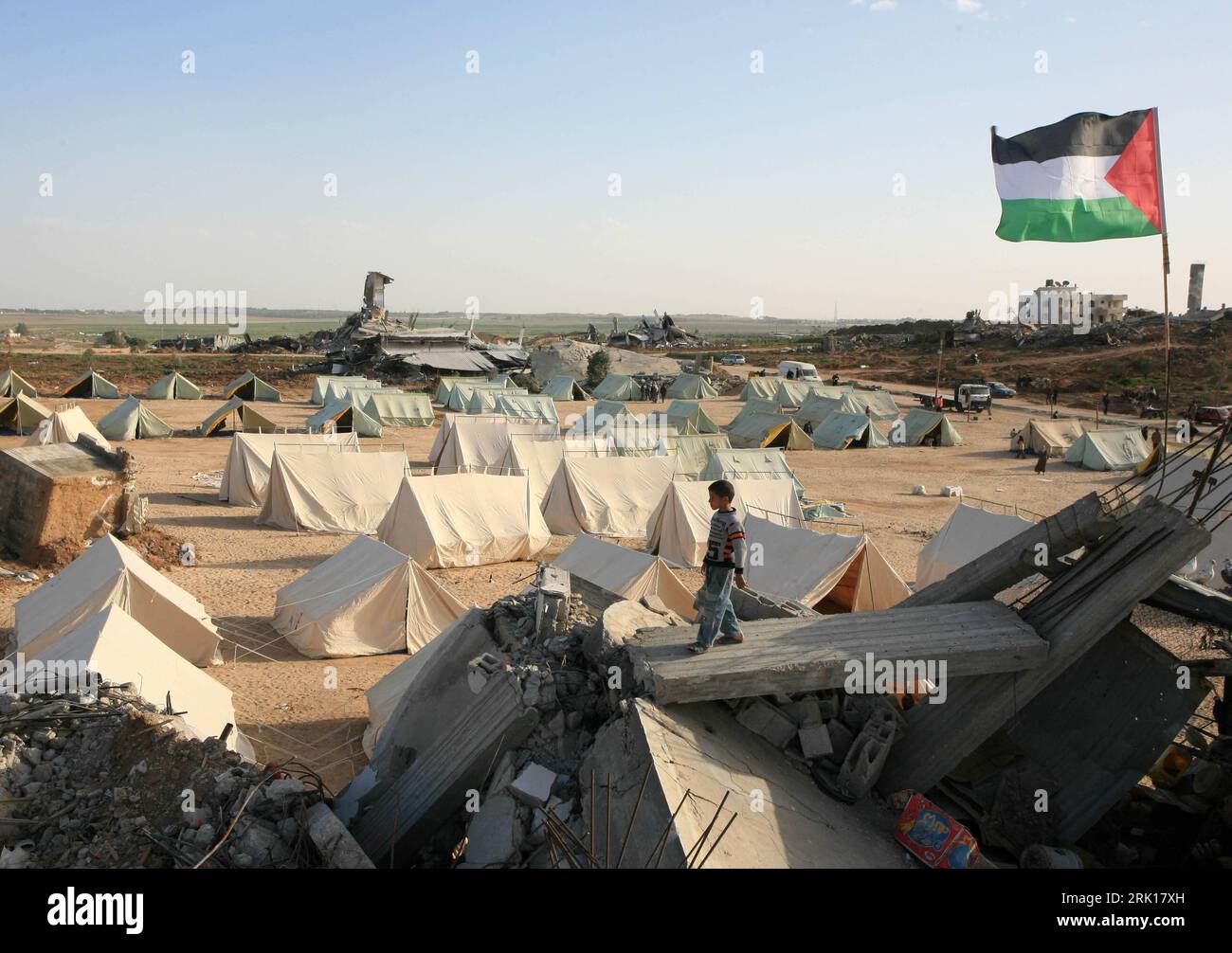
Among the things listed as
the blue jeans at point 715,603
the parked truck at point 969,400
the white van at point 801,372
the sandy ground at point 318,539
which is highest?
the white van at point 801,372

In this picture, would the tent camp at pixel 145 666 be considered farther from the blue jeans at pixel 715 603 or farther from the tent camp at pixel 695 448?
the tent camp at pixel 695 448

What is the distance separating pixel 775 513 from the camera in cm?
1817

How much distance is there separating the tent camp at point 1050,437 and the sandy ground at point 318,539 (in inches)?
36.6

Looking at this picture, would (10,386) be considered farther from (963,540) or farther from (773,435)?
(963,540)

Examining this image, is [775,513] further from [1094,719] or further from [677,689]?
[677,689]

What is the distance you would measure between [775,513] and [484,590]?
5.76 meters

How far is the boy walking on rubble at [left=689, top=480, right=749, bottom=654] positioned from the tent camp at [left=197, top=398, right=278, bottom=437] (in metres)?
31.1

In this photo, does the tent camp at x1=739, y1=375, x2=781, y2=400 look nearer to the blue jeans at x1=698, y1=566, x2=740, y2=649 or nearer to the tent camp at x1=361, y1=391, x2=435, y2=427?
the tent camp at x1=361, y1=391, x2=435, y2=427

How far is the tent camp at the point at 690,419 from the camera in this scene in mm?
36906

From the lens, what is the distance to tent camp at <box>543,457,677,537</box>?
68.4ft

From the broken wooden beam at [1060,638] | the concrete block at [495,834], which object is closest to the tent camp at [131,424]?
the concrete block at [495,834]

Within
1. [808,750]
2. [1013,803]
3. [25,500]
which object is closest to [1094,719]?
[1013,803]

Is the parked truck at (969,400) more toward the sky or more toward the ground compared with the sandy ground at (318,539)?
more toward the sky

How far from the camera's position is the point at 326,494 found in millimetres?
Result: 20719
